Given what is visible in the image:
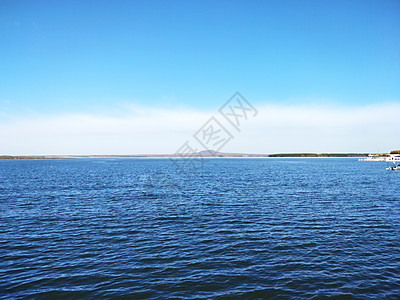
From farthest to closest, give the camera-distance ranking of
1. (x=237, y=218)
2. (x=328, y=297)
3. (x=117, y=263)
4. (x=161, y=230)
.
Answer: (x=237, y=218)
(x=161, y=230)
(x=117, y=263)
(x=328, y=297)

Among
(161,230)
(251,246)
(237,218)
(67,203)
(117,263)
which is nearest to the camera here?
(117,263)

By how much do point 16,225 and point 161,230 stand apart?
1532 centimetres

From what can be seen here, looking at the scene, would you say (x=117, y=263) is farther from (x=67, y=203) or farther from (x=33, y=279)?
(x=67, y=203)

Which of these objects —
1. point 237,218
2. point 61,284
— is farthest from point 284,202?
point 61,284

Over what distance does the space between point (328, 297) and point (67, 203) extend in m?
36.3

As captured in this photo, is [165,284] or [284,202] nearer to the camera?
[165,284]

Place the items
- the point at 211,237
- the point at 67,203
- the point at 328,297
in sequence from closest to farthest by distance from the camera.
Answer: the point at 328,297 < the point at 211,237 < the point at 67,203

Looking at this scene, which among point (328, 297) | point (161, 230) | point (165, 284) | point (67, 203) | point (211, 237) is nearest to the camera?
point (328, 297)

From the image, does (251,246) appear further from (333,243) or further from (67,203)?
(67,203)

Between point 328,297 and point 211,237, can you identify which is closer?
point 328,297

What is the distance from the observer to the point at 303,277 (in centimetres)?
1598

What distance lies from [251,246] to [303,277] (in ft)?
18.2

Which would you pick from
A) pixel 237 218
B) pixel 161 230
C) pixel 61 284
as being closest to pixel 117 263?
pixel 61 284

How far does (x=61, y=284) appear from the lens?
15.4m
